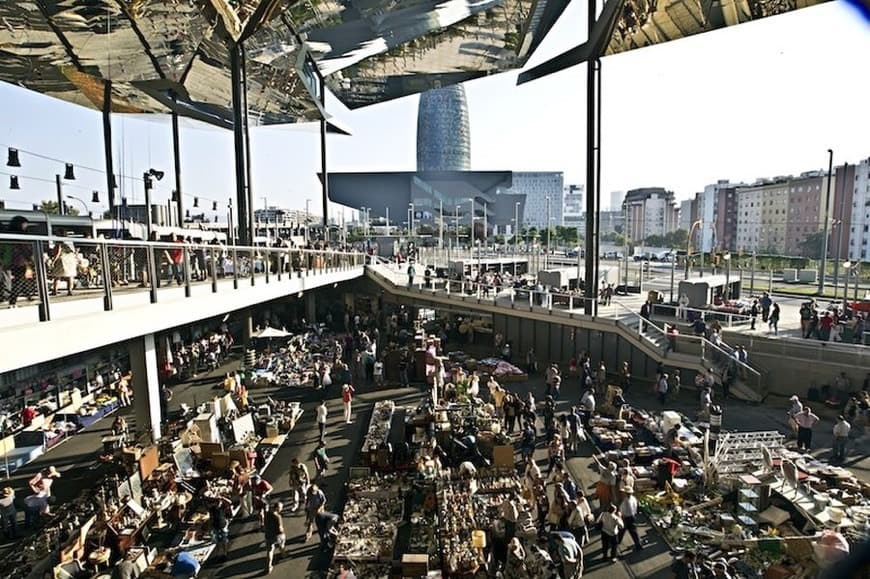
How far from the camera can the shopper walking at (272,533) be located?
8.68 meters

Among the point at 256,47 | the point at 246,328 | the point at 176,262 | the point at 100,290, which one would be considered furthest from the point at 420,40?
the point at 100,290

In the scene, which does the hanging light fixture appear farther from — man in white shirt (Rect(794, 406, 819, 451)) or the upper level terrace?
man in white shirt (Rect(794, 406, 819, 451))

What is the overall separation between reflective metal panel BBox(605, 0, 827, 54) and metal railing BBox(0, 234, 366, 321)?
17509mm

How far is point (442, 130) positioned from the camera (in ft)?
486

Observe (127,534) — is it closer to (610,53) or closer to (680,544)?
(680,544)

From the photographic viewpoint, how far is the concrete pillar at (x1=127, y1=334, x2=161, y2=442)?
12344 millimetres

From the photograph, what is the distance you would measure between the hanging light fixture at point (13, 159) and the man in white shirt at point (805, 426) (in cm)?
2625

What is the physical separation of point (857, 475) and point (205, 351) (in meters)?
23.3

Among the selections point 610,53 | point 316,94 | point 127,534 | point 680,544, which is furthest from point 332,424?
point 316,94

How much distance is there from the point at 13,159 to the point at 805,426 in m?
26.6

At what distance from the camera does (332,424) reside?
15250 mm

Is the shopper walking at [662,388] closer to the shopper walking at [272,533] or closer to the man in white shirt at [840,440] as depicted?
the man in white shirt at [840,440]

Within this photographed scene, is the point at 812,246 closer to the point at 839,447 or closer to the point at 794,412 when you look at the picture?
the point at 794,412

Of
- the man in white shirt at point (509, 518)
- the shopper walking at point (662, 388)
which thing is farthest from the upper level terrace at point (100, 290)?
the shopper walking at point (662, 388)
